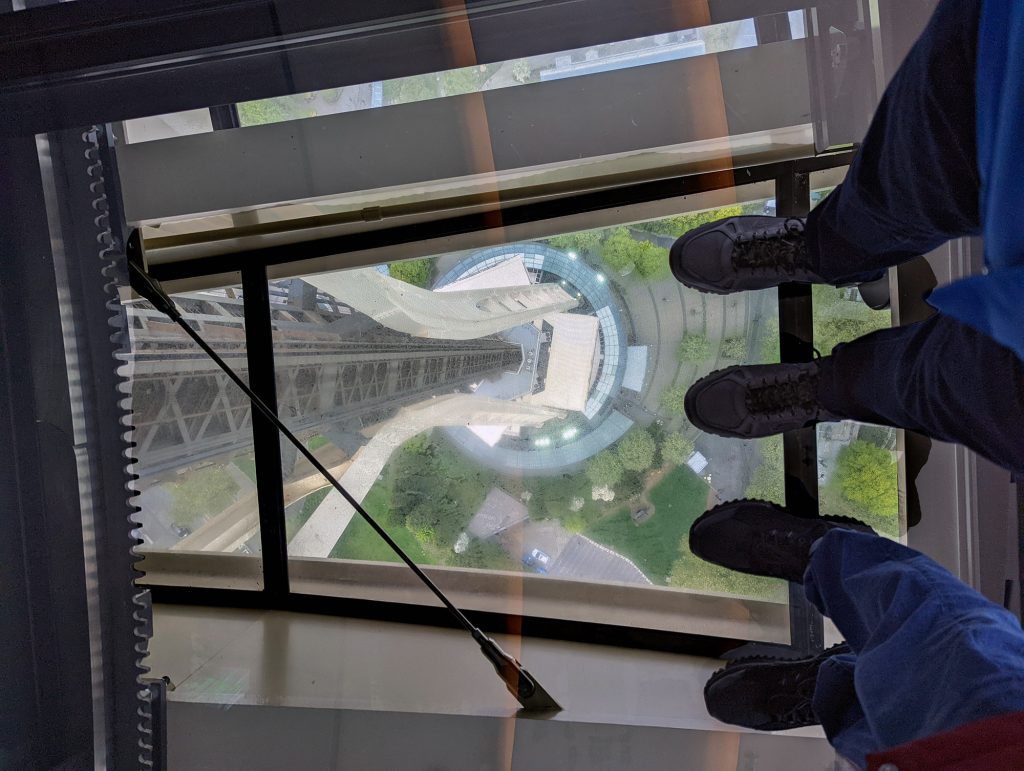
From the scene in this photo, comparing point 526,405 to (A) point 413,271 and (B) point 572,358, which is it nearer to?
(B) point 572,358

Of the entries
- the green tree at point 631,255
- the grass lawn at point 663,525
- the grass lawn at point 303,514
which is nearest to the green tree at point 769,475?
the grass lawn at point 663,525

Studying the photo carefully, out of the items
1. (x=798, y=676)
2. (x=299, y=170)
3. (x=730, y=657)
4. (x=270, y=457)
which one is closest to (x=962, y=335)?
(x=798, y=676)

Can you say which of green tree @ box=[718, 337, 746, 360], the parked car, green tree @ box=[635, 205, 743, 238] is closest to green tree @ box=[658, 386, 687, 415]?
green tree @ box=[718, 337, 746, 360]

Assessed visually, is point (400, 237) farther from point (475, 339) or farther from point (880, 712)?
point (880, 712)

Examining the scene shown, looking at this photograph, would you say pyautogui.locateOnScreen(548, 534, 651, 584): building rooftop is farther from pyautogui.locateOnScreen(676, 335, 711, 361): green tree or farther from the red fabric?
the red fabric

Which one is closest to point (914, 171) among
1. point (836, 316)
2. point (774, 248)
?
point (774, 248)

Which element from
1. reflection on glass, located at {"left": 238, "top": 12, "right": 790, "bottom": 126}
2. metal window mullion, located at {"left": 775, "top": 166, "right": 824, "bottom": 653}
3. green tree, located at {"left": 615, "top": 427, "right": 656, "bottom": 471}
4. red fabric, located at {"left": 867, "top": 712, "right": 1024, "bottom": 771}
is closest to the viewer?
red fabric, located at {"left": 867, "top": 712, "right": 1024, "bottom": 771}
